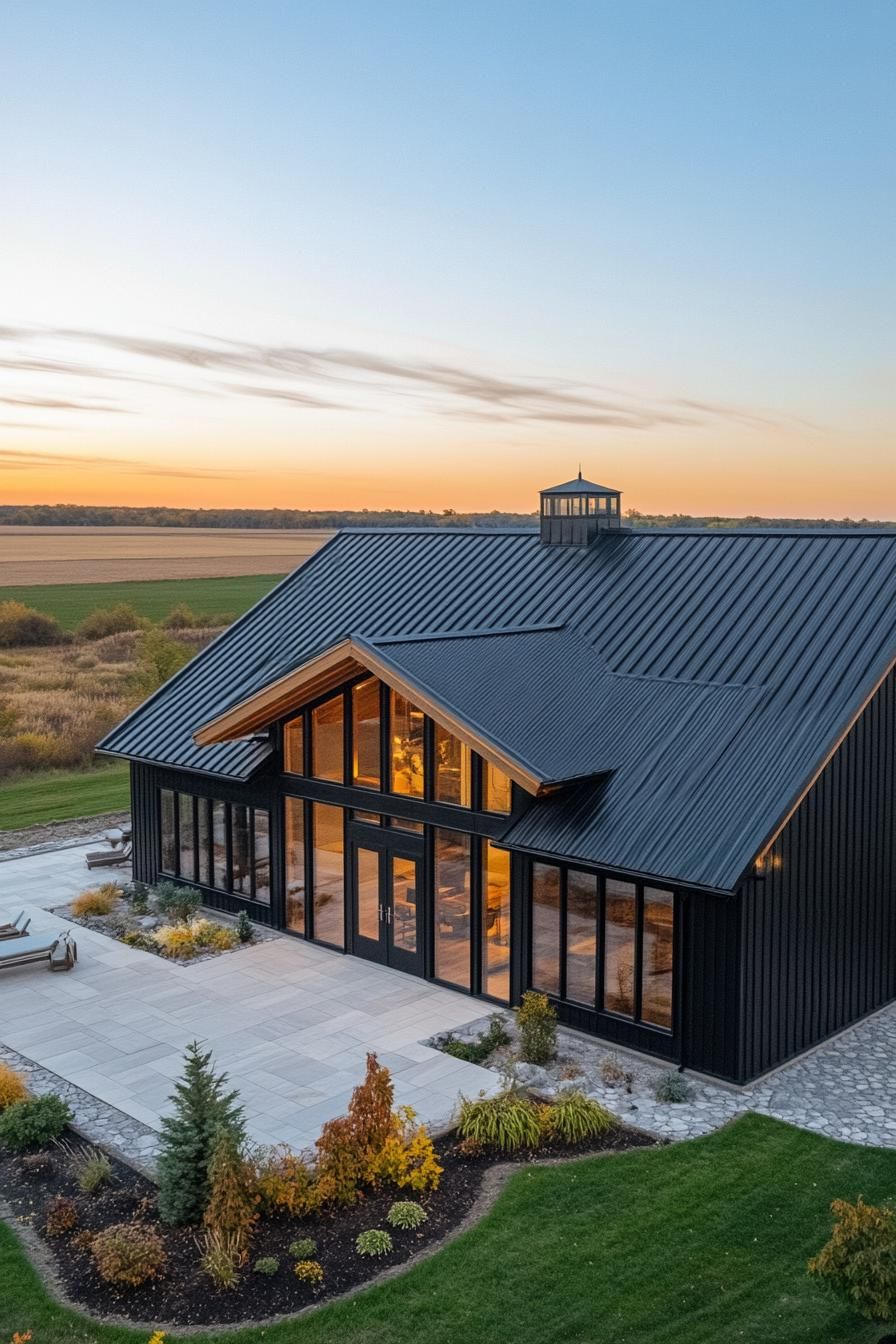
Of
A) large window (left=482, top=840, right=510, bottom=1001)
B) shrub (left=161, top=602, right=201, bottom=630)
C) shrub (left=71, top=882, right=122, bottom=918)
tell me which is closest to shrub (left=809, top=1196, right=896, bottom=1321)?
large window (left=482, top=840, right=510, bottom=1001)

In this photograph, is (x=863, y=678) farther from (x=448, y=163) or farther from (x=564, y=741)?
(x=448, y=163)

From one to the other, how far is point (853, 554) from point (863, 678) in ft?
10.8

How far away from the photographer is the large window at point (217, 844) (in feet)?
66.6

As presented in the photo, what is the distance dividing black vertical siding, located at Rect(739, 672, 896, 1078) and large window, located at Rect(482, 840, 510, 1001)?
12.8 feet

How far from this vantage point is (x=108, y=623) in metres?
67.7

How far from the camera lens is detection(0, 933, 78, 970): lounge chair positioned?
18016mm

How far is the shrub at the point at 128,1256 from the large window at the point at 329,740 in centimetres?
900

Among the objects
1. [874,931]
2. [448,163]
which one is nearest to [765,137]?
[448,163]

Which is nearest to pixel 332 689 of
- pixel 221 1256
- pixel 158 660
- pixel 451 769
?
pixel 451 769

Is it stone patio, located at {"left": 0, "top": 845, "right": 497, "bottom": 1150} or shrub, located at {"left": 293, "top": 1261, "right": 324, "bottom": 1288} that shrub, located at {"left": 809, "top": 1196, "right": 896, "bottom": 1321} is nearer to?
shrub, located at {"left": 293, "top": 1261, "right": 324, "bottom": 1288}

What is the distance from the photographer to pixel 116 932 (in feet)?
66.0

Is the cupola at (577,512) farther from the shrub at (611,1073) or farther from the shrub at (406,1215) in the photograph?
the shrub at (406,1215)

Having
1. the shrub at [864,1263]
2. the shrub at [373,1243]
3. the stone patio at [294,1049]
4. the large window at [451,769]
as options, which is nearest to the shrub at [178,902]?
the stone patio at [294,1049]

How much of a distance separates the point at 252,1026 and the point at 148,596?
271 ft
